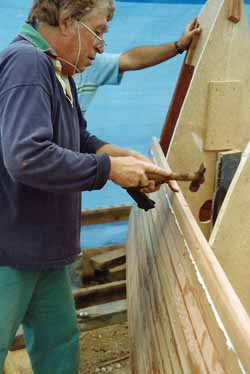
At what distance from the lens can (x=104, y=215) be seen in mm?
3699

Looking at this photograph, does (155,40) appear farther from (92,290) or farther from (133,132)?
(92,290)

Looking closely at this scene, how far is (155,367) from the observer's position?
171cm

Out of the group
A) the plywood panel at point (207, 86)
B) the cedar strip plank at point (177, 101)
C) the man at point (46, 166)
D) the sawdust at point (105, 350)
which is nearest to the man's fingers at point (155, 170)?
the man at point (46, 166)

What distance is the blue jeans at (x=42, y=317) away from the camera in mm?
1819

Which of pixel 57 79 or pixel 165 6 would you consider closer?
pixel 57 79

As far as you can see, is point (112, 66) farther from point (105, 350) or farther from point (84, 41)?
point (105, 350)

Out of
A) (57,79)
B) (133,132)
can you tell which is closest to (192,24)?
(57,79)

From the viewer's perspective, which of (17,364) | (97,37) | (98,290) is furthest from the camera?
(98,290)

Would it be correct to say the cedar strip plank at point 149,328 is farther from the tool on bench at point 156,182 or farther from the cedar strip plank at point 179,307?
the tool on bench at point 156,182

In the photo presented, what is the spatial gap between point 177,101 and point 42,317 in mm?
1330

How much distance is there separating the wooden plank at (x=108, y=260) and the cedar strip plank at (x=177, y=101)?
3.89 ft

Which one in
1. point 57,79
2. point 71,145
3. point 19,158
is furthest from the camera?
point 71,145

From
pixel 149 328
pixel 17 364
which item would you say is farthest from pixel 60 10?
pixel 17 364

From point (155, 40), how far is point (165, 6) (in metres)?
0.27
